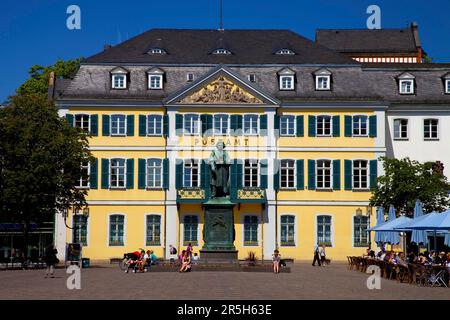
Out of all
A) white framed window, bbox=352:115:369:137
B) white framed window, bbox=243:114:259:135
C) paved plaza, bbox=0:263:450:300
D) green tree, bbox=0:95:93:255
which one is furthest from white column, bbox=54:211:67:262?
paved plaza, bbox=0:263:450:300

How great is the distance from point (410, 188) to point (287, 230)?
1146 cm

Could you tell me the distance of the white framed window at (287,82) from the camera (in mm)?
65500

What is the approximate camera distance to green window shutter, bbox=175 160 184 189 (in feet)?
209

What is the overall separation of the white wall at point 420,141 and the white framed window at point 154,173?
15.5m

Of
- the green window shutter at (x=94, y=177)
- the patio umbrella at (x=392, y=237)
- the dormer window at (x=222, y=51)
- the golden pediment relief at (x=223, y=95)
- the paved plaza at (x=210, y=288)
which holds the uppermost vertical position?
the dormer window at (x=222, y=51)

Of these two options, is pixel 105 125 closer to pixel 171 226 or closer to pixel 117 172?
pixel 117 172

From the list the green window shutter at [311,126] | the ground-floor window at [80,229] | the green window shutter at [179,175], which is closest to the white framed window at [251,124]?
the green window shutter at [311,126]

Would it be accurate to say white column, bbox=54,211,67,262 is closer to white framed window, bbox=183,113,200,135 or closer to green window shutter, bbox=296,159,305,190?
white framed window, bbox=183,113,200,135

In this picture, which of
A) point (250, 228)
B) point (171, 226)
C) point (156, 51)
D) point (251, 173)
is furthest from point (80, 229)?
point (156, 51)

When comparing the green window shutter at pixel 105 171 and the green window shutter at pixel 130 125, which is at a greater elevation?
the green window shutter at pixel 130 125

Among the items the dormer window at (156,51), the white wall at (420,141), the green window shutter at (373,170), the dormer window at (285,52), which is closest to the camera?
the green window shutter at (373,170)

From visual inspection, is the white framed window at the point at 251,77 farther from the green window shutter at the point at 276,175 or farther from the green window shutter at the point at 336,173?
the green window shutter at the point at 336,173

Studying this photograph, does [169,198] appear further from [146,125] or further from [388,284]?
[388,284]

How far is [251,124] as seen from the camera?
64312 millimetres
